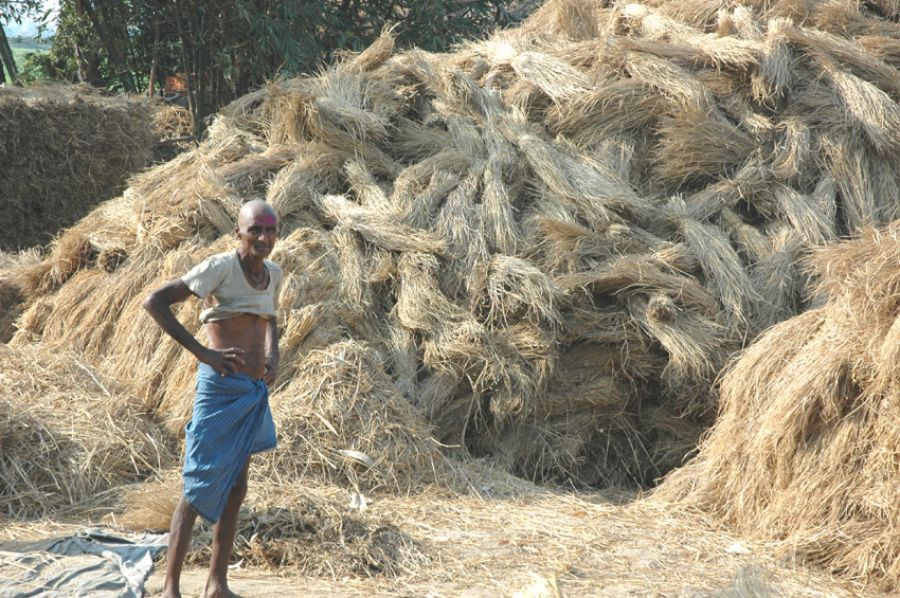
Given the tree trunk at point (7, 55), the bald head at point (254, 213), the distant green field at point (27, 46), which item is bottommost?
the bald head at point (254, 213)

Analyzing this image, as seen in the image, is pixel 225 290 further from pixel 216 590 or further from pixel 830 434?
pixel 830 434

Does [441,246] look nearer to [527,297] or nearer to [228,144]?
[527,297]

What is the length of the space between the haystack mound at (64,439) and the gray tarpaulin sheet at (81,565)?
58 cm

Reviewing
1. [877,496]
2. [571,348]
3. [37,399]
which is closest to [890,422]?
[877,496]

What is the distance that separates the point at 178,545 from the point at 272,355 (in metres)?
0.77

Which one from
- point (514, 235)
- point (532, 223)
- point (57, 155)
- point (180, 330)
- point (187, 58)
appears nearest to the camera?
point (180, 330)

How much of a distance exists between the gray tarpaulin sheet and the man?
314mm

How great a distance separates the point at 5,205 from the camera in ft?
28.7

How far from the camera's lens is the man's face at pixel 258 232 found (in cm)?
397

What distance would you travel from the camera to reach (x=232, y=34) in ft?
34.5

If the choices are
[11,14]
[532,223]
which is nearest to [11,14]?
[11,14]

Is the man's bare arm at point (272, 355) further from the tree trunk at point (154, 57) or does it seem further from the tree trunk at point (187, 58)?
the tree trunk at point (154, 57)

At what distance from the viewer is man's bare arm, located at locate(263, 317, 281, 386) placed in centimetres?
411

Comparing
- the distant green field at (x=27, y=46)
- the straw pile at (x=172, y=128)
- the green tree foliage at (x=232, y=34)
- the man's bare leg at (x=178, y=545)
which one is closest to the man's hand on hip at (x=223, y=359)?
the man's bare leg at (x=178, y=545)
